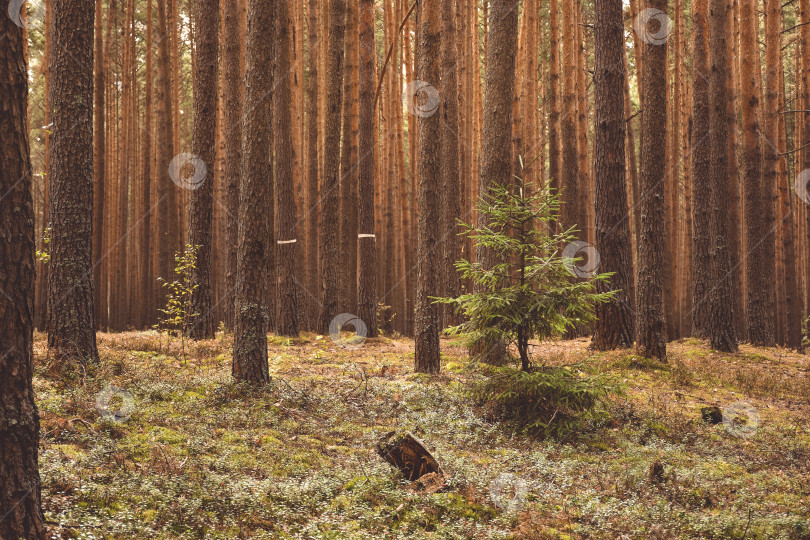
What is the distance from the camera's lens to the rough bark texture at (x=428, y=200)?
27.6 feet

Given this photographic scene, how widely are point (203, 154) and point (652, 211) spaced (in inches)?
331

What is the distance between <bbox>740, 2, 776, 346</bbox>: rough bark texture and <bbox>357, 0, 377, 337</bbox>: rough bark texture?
335 inches

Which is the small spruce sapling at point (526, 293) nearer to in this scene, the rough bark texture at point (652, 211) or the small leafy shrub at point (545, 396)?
the small leafy shrub at point (545, 396)

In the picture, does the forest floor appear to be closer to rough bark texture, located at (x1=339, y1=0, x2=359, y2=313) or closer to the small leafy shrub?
the small leafy shrub

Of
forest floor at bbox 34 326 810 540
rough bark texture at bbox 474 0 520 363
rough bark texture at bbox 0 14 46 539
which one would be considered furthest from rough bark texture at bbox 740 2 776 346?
rough bark texture at bbox 0 14 46 539

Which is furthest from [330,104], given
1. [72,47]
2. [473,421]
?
[473,421]

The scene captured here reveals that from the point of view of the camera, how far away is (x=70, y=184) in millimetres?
6715

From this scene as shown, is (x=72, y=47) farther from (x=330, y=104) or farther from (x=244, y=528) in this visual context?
(x=330, y=104)

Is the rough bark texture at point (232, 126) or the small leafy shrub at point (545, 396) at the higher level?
the rough bark texture at point (232, 126)

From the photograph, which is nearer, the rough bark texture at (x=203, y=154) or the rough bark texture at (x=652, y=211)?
the rough bark texture at (x=652, y=211)

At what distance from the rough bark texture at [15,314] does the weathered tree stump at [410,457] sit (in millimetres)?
2650

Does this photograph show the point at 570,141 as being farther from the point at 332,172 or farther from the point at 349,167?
the point at 332,172

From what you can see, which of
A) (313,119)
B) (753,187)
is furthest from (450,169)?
(753,187)

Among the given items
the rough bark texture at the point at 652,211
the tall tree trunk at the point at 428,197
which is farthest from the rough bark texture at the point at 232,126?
the rough bark texture at the point at 652,211
